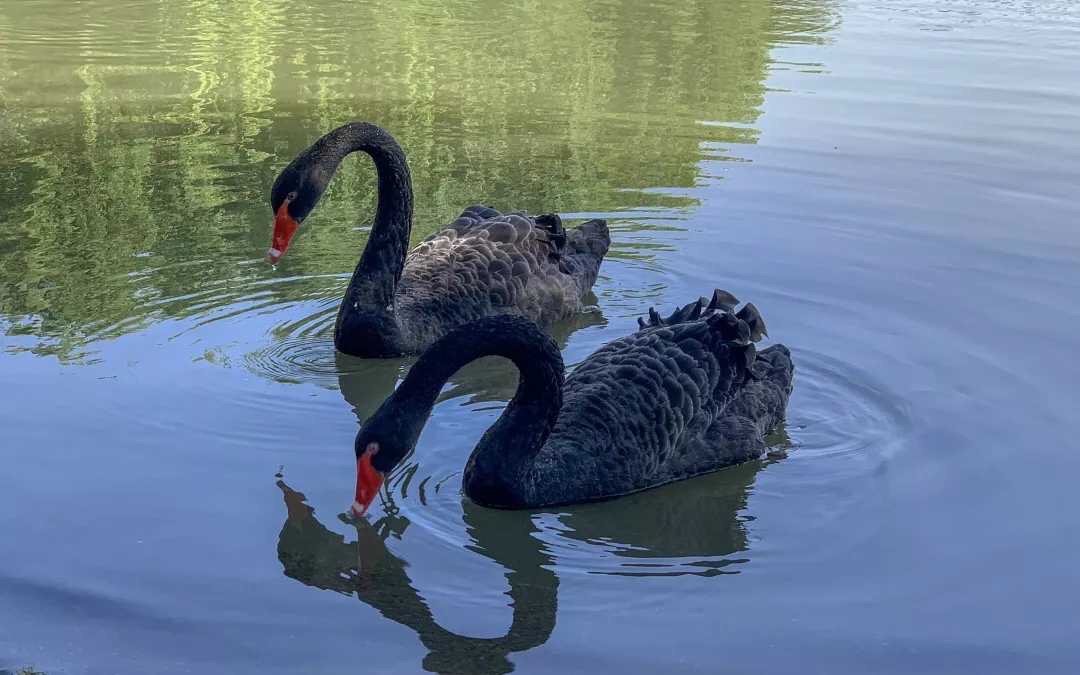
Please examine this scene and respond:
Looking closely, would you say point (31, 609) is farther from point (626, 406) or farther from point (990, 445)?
point (990, 445)

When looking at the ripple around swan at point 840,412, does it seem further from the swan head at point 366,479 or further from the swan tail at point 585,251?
the swan head at point 366,479

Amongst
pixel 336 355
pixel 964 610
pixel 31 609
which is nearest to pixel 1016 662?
→ pixel 964 610

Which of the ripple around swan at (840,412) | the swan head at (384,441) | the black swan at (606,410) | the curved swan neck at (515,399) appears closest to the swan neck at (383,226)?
the black swan at (606,410)

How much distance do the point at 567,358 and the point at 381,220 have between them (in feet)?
3.78

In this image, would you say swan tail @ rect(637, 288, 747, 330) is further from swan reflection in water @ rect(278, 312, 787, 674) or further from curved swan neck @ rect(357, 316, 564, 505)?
curved swan neck @ rect(357, 316, 564, 505)

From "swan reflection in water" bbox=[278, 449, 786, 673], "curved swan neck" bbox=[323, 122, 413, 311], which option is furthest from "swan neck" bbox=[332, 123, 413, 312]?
"swan reflection in water" bbox=[278, 449, 786, 673]

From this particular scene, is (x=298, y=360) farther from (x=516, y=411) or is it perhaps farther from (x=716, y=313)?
(x=716, y=313)

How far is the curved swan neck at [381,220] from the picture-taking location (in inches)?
259

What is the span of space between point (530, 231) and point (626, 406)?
230 cm

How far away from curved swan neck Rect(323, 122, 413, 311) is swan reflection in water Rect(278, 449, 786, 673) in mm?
1626


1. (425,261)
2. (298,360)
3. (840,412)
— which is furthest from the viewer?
(425,261)

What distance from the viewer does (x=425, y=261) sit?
724cm

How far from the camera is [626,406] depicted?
17.2 feet

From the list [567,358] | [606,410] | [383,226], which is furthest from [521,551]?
[383,226]
